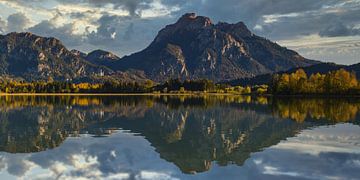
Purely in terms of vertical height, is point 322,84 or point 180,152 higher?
point 322,84

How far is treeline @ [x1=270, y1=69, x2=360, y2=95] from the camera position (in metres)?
179

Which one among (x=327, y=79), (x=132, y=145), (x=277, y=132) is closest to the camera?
(x=132, y=145)

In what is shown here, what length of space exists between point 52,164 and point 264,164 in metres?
14.8

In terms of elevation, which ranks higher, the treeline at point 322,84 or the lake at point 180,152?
the treeline at point 322,84

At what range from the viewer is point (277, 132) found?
1918 inches

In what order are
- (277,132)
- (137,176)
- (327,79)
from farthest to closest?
(327,79) < (277,132) < (137,176)

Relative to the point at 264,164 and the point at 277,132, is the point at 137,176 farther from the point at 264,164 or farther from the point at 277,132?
the point at 277,132

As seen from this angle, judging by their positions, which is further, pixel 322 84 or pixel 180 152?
pixel 322 84

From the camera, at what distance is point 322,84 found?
7323 inches

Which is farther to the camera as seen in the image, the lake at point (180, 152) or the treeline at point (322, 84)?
the treeline at point (322, 84)

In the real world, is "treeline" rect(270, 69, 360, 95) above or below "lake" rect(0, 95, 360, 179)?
above

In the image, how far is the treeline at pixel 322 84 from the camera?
17862 cm

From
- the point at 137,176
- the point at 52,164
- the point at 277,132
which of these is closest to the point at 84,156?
the point at 52,164

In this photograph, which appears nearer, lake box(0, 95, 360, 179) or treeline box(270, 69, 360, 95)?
lake box(0, 95, 360, 179)
